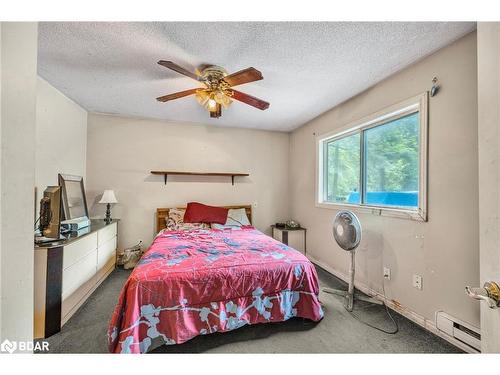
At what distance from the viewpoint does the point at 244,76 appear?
157 centimetres

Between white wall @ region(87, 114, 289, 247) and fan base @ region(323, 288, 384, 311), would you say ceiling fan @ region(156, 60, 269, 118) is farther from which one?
fan base @ region(323, 288, 384, 311)

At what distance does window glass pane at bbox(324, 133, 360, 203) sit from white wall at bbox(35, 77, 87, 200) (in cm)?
362

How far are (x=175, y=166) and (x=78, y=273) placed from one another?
194 centimetres

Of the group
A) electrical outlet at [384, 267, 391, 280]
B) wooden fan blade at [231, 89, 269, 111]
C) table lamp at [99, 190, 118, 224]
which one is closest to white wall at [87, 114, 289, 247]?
table lamp at [99, 190, 118, 224]

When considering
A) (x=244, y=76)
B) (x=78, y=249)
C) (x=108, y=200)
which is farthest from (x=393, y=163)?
(x=108, y=200)

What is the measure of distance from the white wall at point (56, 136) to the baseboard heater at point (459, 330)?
3.86m

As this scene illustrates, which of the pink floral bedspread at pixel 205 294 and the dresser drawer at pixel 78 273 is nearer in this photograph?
the pink floral bedspread at pixel 205 294

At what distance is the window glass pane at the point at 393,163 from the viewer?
1.91 m

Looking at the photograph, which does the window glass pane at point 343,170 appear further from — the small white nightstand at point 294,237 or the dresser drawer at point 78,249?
the dresser drawer at point 78,249

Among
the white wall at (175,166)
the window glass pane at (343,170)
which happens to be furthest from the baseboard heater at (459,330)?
the white wall at (175,166)

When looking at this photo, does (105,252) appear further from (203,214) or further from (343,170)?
(343,170)

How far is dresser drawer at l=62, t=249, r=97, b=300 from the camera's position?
175 cm

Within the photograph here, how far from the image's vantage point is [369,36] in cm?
145
